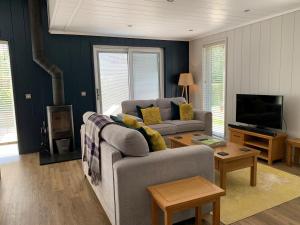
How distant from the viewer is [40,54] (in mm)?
4352

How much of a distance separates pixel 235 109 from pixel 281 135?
48.4 inches

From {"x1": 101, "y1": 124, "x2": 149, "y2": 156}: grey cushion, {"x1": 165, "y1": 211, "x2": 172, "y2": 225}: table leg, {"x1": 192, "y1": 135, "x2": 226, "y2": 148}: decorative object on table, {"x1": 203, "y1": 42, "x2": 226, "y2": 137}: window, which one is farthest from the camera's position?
{"x1": 203, "y1": 42, "x2": 226, "y2": 137}: window

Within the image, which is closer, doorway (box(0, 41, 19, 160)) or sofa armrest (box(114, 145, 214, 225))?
sofa armrest (box(114, 145, 214, 225))

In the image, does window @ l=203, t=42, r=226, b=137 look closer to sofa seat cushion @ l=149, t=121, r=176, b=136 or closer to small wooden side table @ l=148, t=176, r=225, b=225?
sofa seat cushion @ l=149, t=121, r=176, b=136

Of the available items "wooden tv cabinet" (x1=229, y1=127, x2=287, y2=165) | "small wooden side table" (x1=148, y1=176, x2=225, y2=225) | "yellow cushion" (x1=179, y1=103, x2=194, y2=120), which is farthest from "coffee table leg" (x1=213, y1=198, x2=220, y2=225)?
"yellow cushion" (x1=179, y1=103, x2=194, y2=120)

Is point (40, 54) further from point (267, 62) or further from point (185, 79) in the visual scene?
point (267, 62)

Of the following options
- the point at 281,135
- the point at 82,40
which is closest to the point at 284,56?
the point at 281,135

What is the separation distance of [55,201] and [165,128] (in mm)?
2315

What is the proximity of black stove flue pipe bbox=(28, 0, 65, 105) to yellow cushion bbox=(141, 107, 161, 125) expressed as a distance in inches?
66.1

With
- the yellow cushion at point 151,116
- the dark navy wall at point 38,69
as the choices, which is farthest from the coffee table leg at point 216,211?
the dark navy wall at point 38,69

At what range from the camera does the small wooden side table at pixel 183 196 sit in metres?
1.59

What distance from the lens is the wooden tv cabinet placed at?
365 centimetres

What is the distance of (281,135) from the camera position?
3.70m

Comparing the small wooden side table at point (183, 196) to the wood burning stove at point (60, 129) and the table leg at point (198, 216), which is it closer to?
the table leg at point (198, 216)
